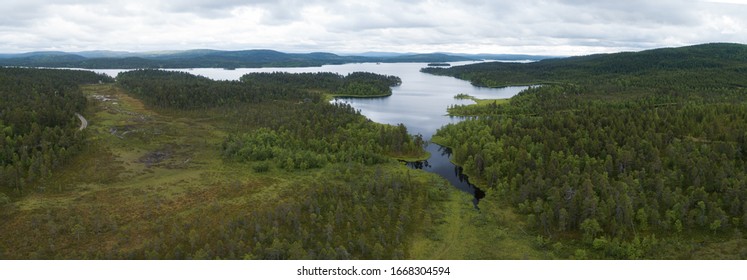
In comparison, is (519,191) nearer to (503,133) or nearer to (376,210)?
(376,210)

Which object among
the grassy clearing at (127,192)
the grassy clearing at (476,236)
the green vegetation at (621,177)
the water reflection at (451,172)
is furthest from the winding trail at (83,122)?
the grassy clearing at (476,236)

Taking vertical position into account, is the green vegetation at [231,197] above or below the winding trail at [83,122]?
below

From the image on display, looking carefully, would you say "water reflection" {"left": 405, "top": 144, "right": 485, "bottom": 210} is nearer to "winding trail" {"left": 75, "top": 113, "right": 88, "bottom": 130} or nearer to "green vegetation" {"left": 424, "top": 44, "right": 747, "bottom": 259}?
"green vegetation" {"left": 424, "top": 44, "right": 747, "bottom": 259}

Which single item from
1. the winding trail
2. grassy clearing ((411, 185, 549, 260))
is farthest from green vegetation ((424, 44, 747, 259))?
the winding trail

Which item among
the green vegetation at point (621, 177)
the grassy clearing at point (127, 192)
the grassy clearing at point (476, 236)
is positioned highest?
the green vegetation at point (621, 177)

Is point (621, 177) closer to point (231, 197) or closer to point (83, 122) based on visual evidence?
point (231, 197)

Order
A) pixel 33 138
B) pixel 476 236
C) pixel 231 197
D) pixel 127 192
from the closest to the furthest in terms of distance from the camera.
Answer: pixel 476 236 → pixel 231 197 → pixel 127 192 → pixel 33 138

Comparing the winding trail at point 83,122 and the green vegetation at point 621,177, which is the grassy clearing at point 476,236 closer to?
the green vegetation at point 621,177

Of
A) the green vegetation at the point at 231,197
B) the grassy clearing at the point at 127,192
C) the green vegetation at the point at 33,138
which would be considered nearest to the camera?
the green vegetation at the point at 231,197

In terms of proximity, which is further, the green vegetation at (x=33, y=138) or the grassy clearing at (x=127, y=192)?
the green vegetation at (x=33, y=138)

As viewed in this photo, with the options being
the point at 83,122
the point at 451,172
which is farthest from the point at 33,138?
the point at 451,172

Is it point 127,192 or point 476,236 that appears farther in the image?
point 127,192

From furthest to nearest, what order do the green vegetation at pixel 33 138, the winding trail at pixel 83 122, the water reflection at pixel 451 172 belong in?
1. the winding trail at pixel 83 122
2. the water reflection at pixel 451 172
3. the green vegetation at pixel 33 138
